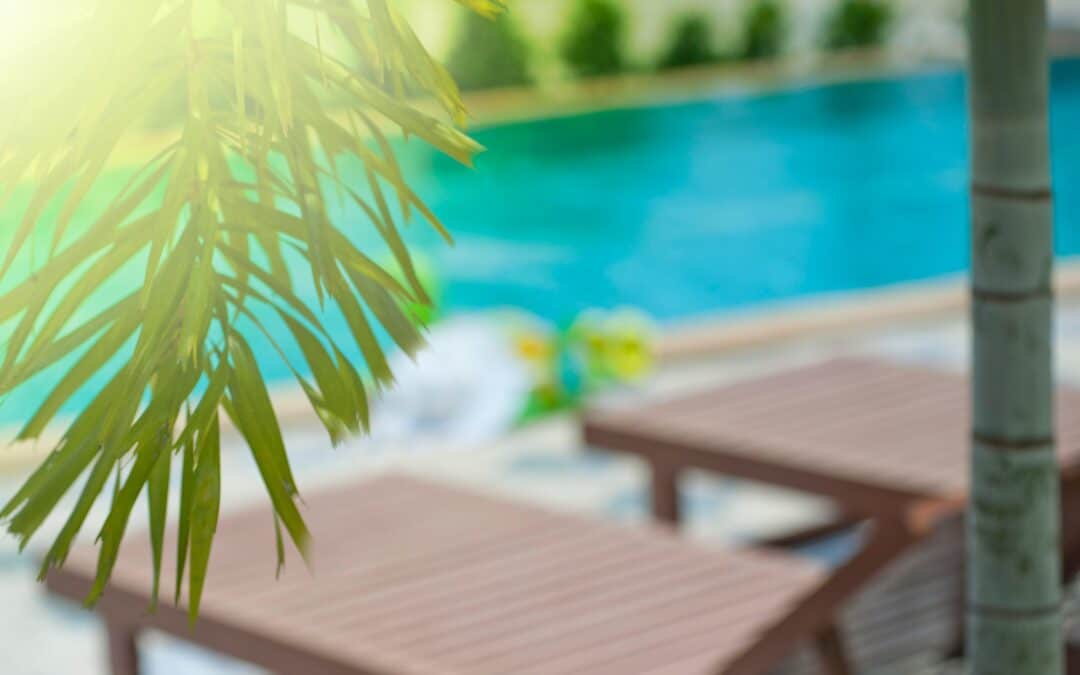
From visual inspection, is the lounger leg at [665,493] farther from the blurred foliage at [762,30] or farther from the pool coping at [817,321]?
the blurred foliage at [762,30]

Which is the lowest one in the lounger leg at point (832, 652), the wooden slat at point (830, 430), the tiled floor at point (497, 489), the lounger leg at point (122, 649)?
the tiled floor at point (497, 489)

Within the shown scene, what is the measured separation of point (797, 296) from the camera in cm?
1142

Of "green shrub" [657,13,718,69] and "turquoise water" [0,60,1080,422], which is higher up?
"green shrub" [657,13,718,69]

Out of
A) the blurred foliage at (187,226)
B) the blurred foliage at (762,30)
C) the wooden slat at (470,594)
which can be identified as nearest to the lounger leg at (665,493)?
the wooden slat at (470,594)

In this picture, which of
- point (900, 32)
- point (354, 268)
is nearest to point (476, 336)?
point (354, 268)

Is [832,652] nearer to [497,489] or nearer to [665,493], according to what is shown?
[665,493]

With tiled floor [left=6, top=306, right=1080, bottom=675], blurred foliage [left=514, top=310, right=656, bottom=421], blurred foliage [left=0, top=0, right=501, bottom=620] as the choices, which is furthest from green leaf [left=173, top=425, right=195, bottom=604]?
blurred foliage [left=514, top=310, right=656, bottom=421]

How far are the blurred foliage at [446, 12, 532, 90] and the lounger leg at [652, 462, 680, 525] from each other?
13.6 m

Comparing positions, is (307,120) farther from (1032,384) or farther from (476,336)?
(476,336)

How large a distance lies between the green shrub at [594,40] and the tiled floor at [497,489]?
1213 centimetres

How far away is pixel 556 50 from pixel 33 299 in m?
17.4

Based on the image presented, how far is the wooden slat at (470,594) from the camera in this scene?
10.2 feet

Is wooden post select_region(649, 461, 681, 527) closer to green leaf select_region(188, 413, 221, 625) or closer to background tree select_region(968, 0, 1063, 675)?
background tree select_region(968, 0, 1063, 675)

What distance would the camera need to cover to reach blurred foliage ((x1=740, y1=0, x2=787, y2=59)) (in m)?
19.6
